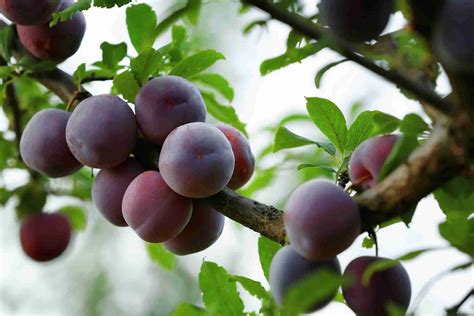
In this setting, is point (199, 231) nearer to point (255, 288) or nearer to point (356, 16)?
point (255, 288)

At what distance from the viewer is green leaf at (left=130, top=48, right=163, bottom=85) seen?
3.08 feet

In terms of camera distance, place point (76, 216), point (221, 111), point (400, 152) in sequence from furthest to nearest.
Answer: point (76, 216) → point (221, 111) → point (400, 152)

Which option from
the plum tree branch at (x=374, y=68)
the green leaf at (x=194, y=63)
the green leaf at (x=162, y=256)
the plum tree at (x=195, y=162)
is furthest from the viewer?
the green leaf at (x=162, y=256)

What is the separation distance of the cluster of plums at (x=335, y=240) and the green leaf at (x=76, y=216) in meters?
1.05

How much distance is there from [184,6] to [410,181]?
0.78 ft

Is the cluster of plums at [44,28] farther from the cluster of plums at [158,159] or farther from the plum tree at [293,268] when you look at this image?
the plum tree at [293,268]

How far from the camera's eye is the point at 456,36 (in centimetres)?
53

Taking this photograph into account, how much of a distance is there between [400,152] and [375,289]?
167 mm

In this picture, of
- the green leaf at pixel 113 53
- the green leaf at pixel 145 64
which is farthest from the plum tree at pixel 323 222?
the green leaf at pixel 113 53

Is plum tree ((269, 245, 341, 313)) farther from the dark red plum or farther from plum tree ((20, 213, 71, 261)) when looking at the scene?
plum tree ((20, 213, 71, 261))

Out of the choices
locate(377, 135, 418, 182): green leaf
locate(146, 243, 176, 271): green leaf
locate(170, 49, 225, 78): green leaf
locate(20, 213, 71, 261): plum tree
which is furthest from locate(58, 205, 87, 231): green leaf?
locate(377, 135, 418, 182): green leaf

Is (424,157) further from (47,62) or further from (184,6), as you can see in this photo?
(47,62)

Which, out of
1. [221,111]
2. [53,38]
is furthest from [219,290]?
[53,38]

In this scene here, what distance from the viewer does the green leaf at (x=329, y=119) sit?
3.22ft
